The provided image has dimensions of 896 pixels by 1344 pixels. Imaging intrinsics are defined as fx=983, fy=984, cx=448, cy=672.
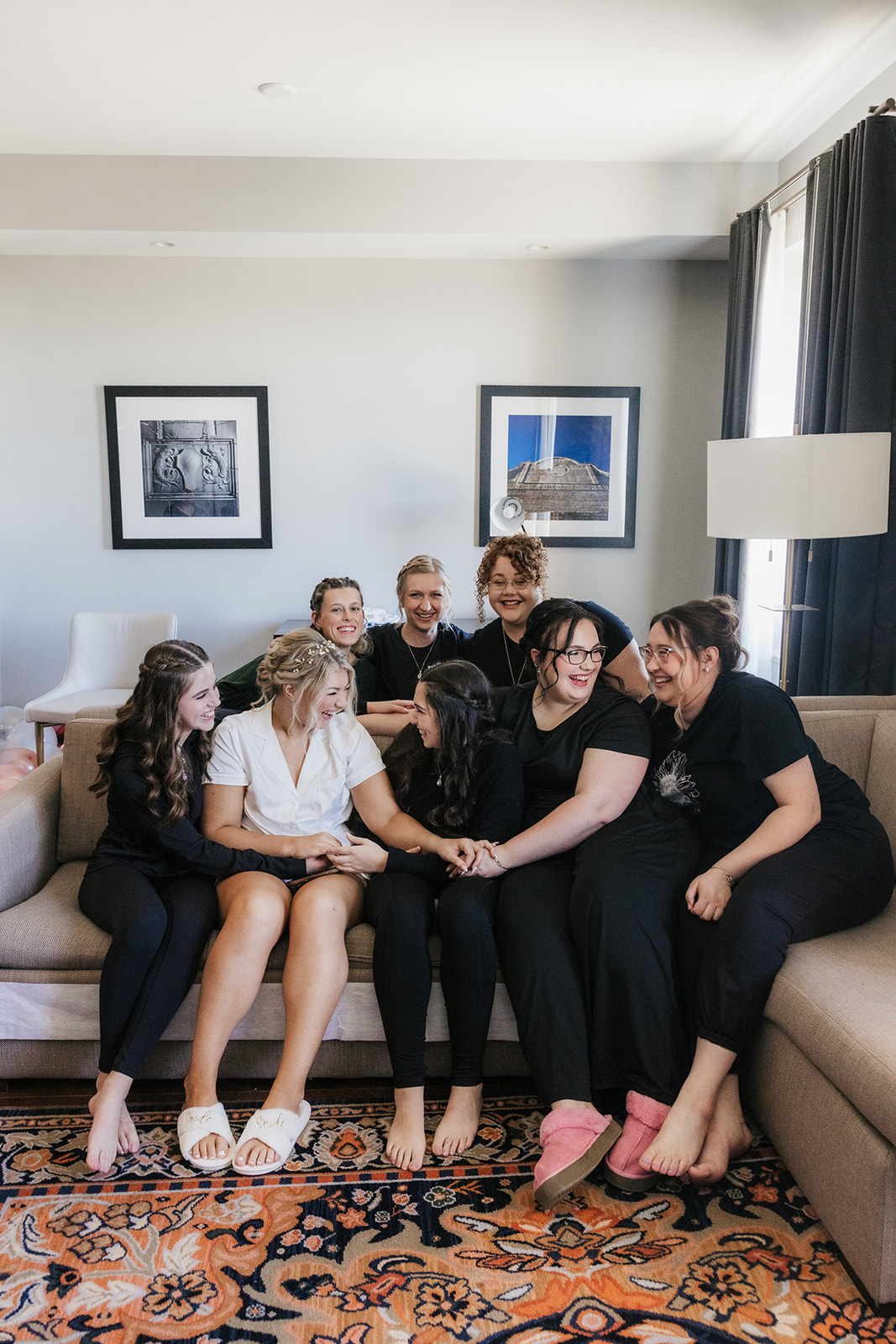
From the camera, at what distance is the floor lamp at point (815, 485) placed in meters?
2.79

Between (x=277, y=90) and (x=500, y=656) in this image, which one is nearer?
(x=500, y=656)

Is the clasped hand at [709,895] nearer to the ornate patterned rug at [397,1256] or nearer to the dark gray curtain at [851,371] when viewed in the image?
the ornate patterned rug at [397,1256]

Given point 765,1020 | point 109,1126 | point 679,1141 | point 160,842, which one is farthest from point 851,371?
point 109,1126

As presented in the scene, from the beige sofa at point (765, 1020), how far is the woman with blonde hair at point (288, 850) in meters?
0.10

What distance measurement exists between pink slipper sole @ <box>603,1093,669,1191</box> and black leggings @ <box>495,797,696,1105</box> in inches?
1.1

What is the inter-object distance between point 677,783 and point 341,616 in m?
1.20

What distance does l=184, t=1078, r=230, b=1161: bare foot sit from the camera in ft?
6.24

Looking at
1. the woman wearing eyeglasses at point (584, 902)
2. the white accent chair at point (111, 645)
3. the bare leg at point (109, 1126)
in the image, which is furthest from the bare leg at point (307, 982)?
the white accent chair at point (111, 645)

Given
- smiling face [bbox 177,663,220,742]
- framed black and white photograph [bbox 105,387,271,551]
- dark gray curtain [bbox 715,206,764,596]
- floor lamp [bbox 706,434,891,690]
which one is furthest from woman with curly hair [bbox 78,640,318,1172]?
dark gray curtain [bbox 715,206,764,596]

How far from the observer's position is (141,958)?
6.62 ft

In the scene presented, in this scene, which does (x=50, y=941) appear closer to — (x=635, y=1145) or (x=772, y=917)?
(x=635, y=1145)

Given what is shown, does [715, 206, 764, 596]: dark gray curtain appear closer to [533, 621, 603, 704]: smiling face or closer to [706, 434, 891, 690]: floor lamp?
[706, 434, 891, 690]: floor lamp

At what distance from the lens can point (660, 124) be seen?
388cm

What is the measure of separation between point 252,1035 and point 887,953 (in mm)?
1322
